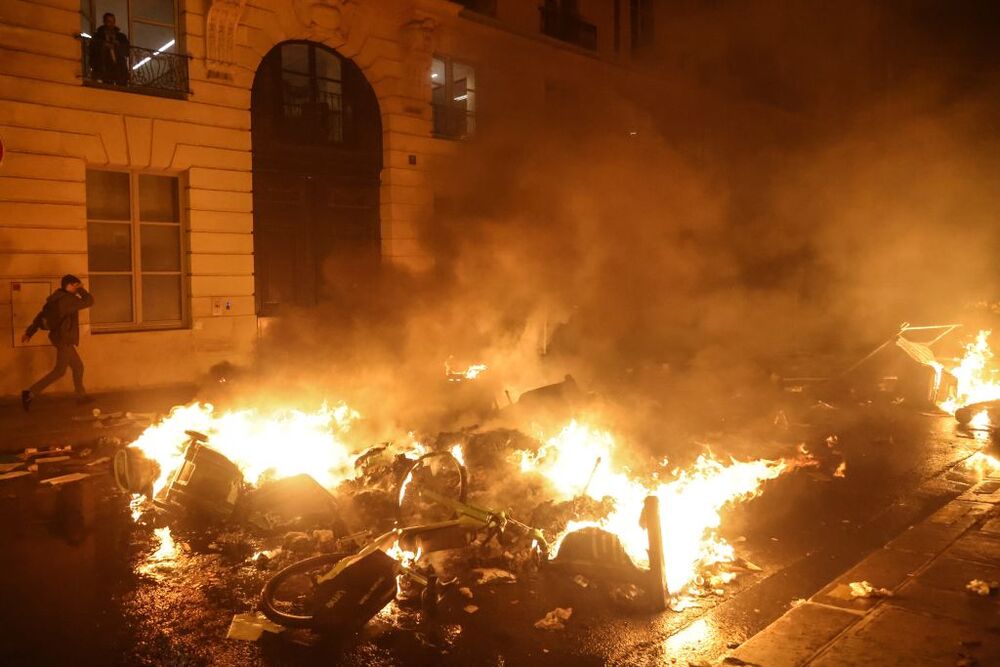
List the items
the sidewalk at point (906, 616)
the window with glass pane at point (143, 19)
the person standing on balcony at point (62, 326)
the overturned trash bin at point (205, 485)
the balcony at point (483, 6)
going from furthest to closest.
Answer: the balcony at point (483, 6) < the window with glass pane at point (143, 19) < the person standing on balcony at point (62, 326) < the overturned trash bin at point (205, 485) < the sidewalk at point (906, 616)

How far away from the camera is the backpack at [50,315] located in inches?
333

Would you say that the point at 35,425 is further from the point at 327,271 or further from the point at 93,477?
the point at 327,271

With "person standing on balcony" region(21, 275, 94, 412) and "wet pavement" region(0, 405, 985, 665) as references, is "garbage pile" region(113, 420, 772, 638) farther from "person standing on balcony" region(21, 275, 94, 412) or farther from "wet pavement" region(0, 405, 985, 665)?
"person standing on balcony" region(21, 275, 94, 412)

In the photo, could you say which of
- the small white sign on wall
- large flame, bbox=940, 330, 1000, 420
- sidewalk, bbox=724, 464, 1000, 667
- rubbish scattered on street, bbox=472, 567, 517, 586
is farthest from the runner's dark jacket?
large flame, bbox=940, 330, 1000, 420

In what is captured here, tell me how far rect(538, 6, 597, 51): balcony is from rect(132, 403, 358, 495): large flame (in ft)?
37.7

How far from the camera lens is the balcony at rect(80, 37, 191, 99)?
9.55 m

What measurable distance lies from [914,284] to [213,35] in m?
13.4

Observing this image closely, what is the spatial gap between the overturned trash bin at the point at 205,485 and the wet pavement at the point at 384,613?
0.61 ft

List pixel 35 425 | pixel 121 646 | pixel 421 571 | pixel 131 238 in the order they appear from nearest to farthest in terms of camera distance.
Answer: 1. pixel 121 646
2. pixel 421 571
3. pixel 35 425
4. pixel 131 238

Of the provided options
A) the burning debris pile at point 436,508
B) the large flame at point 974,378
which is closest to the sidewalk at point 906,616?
the burning debris pile at point 436,508

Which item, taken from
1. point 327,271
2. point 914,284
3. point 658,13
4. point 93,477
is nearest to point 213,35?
point 327,271

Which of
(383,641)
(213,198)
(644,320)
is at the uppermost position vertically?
(213,198)

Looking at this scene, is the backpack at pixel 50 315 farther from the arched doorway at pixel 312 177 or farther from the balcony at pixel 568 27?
the balcony at pixel 568 27

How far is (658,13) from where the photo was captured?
1792cm
